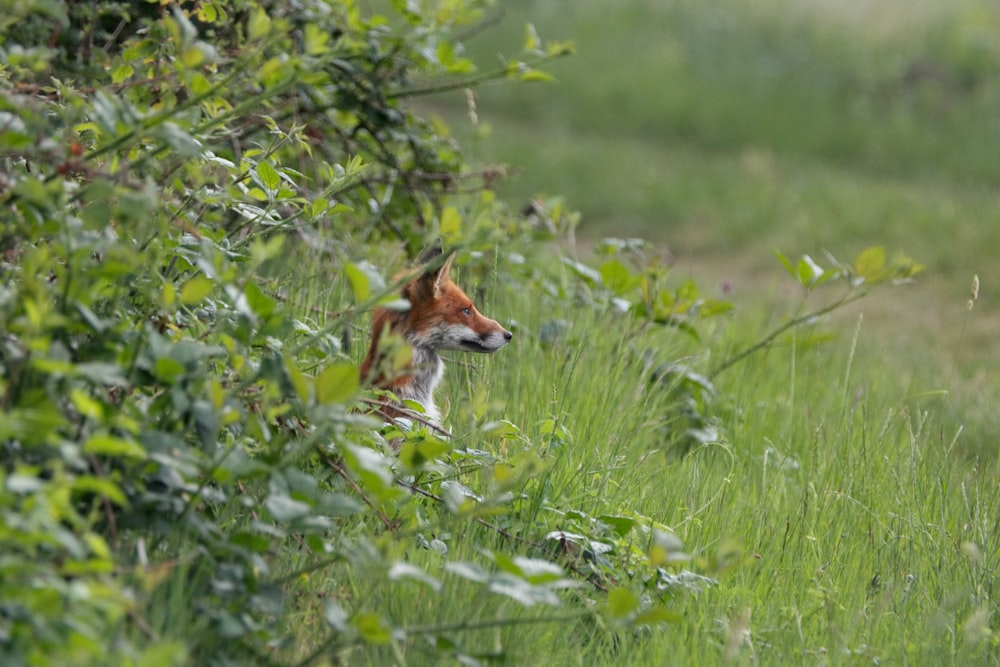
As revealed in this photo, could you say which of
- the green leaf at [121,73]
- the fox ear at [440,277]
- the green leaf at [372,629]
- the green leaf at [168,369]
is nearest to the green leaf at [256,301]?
the green leaf at [168,369]

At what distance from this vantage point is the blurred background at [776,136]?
1032 cm

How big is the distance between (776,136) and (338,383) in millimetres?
12341

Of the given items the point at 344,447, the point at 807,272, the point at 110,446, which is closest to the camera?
the point at 110,446

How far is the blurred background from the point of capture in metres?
10.3

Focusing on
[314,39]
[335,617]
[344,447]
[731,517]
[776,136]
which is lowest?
[776,136]

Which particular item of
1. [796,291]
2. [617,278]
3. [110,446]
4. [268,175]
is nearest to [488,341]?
[617,278]

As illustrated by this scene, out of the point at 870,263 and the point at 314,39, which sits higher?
the point at 314,39

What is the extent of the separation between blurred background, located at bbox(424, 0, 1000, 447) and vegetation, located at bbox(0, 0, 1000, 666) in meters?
3.50

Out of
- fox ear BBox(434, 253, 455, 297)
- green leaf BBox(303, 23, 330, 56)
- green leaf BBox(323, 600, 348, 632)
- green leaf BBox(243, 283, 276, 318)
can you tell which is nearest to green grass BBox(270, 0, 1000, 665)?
fox ear BBox(434, 253, 455, 297)

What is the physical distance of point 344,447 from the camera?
246cm

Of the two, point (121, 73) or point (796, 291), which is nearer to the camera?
point (121, 73)

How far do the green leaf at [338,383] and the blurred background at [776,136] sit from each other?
618 cm

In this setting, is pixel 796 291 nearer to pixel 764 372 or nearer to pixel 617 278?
pixel 764 372

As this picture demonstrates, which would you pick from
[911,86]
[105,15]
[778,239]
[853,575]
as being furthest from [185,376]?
[911,86]
